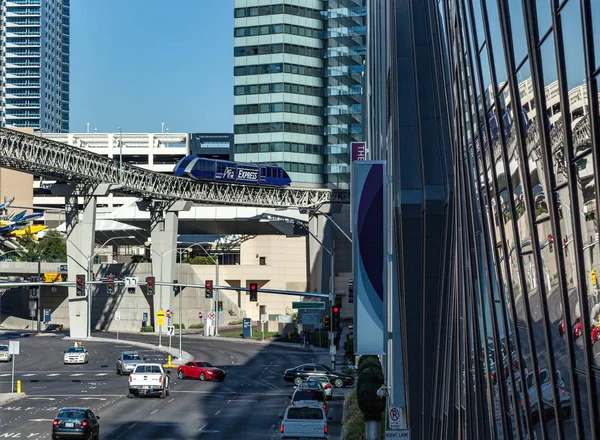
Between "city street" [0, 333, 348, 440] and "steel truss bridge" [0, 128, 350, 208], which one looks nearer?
"city street" [0, 333, 348, 440]

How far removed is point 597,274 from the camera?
8.91 m

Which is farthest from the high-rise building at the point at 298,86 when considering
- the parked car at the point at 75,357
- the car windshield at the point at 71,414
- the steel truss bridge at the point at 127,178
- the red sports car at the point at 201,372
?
the car windshield at the point at 71,414

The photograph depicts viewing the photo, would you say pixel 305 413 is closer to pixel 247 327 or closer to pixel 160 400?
pixel 160 400

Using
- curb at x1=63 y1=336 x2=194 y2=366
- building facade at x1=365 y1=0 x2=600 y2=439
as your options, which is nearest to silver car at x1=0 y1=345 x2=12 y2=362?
curb at x1=63 y1=336 x2=194 y2=366

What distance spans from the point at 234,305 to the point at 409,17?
306 feet

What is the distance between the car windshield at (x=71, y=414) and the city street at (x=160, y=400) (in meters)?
2.05

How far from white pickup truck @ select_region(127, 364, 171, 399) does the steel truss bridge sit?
105 feet

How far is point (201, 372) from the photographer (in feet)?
187

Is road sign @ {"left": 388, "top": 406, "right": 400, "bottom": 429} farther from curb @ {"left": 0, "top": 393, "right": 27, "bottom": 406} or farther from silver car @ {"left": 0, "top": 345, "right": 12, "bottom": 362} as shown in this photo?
silver car @ {"left": 0, "top": 345, "right": 12, "bottom": 362}

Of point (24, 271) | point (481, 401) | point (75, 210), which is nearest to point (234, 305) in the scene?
point (24, 271)

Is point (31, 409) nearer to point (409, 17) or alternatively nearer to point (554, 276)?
point (409, 17)

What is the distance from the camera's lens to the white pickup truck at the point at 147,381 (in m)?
45.6

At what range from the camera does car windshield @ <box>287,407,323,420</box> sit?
30.8m

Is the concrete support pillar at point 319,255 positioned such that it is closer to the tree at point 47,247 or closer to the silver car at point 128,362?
the tree at point 47,247
